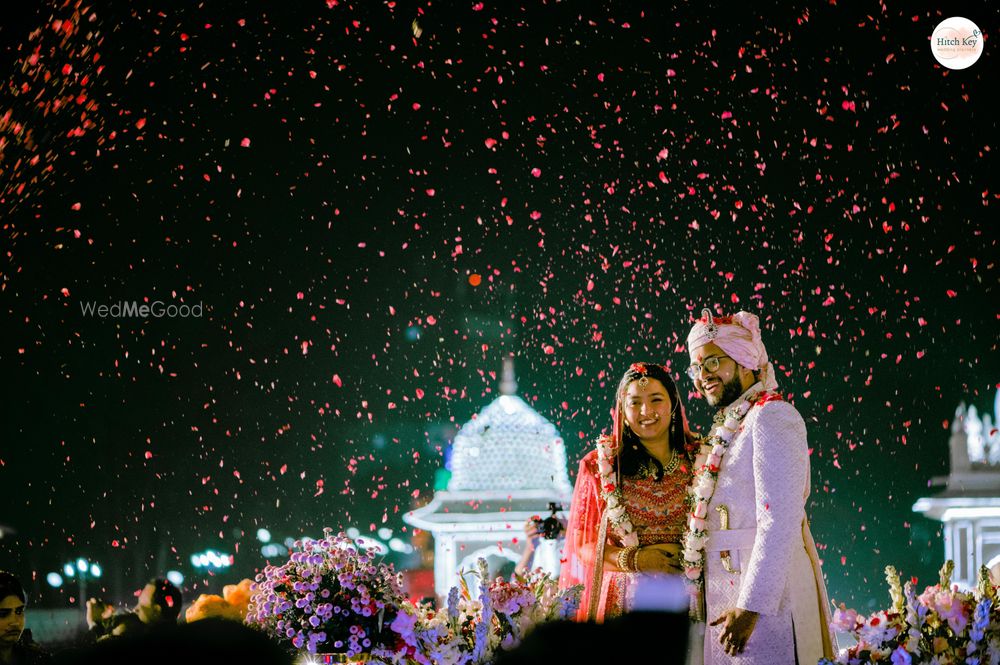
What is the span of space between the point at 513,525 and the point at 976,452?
350 inches

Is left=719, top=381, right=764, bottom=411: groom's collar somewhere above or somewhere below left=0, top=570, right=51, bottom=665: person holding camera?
above

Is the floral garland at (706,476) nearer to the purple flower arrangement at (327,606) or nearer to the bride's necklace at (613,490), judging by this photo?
the bride's necklace at (613,490)

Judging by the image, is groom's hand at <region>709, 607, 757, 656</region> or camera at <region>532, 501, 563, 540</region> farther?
camera at <region>532, 501, 563, 540</region>

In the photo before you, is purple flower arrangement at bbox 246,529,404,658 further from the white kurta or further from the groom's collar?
the groom's collar

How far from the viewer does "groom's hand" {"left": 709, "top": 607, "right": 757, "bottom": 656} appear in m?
4.00

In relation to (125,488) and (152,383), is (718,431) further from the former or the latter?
(125,488)

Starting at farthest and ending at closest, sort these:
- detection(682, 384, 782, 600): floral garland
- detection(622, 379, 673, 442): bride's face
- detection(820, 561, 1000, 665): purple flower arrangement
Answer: detection(622, 379, 673, 442): bride's face
detection(682, 384, 782, 600): floral garland
detection(820, 561, 1000, 665): purple flower arrangement

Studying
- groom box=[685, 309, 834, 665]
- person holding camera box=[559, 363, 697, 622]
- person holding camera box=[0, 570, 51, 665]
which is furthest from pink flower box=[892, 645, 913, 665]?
person holding camera box=[0, 570, 51, 665]

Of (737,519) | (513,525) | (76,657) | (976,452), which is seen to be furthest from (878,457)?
(76,657)

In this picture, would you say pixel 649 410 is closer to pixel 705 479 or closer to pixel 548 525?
pixel 705 479

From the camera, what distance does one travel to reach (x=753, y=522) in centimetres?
423

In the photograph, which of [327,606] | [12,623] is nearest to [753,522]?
[327,606]

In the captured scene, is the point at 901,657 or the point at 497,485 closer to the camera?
the point at 901,657

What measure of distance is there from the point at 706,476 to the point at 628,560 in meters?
0.48
